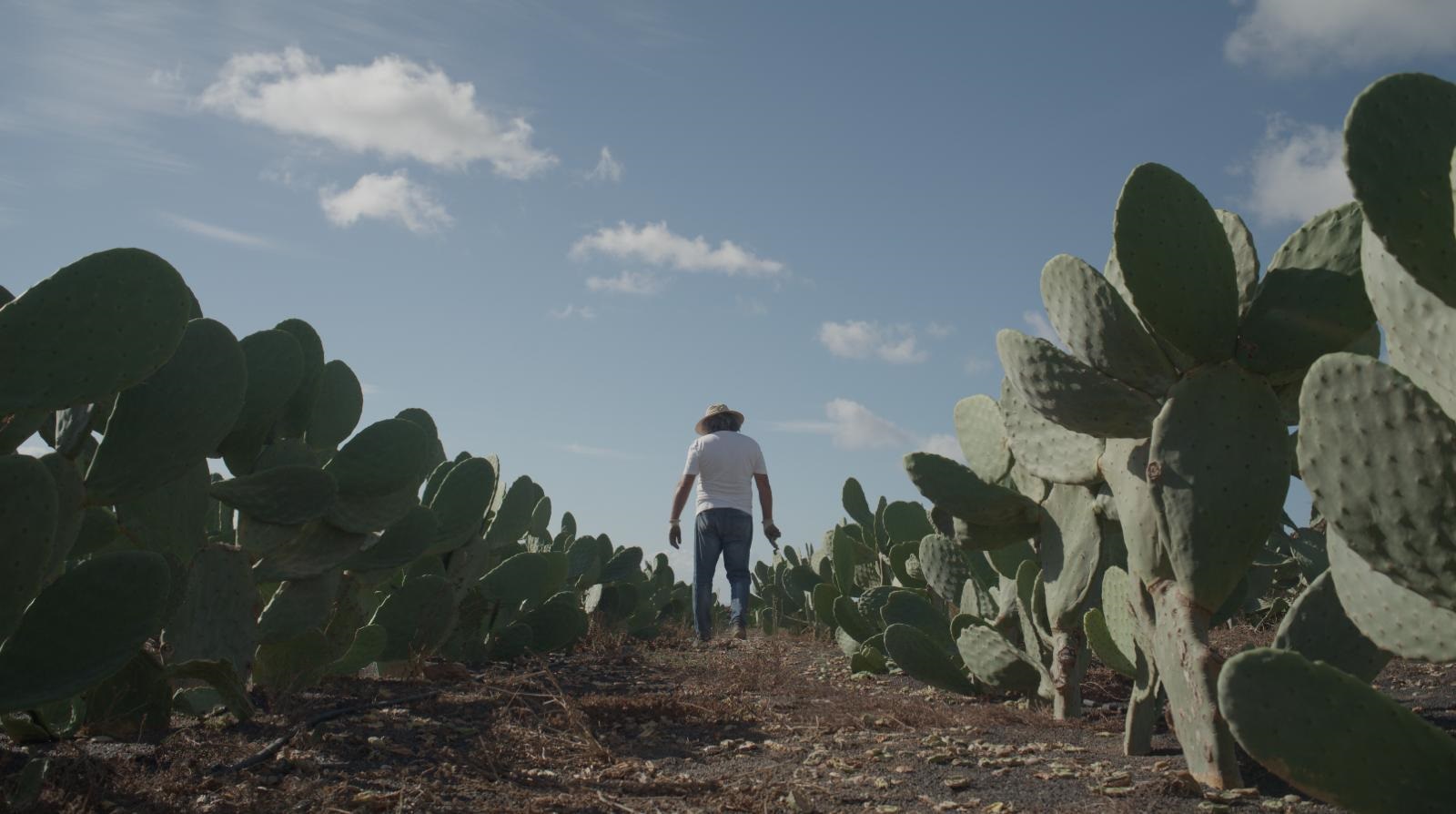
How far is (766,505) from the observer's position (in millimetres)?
7914

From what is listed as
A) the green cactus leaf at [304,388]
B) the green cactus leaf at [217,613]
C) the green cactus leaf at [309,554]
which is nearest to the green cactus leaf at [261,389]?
the green cactus leaf at [304,388]

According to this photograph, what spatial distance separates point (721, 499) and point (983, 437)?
12.3ft

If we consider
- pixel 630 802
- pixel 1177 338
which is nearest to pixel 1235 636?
pixel 1177 338

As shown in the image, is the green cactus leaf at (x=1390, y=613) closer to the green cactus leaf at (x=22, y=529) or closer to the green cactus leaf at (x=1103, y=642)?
the green cactus leaf at (x=1103, y=642)

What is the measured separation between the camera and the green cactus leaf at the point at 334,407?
3.67 metres

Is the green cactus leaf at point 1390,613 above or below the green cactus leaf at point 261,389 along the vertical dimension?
below

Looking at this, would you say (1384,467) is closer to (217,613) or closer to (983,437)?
(983,437)

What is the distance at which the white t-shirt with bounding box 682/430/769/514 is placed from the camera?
287 inches

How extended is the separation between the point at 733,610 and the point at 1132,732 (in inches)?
211

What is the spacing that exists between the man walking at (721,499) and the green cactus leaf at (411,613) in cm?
328

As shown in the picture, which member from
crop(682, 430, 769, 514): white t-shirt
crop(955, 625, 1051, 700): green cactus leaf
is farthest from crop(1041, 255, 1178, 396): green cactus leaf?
crop(682, 430, 769, 514): white t-shirt

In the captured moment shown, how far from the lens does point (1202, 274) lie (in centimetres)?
230

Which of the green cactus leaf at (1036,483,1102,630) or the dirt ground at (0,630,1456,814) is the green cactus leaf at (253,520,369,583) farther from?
the green cactus leaf at (1036,483,1102,630)

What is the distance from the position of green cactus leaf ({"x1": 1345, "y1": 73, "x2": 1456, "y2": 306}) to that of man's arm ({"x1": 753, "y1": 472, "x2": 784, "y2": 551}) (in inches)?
238
